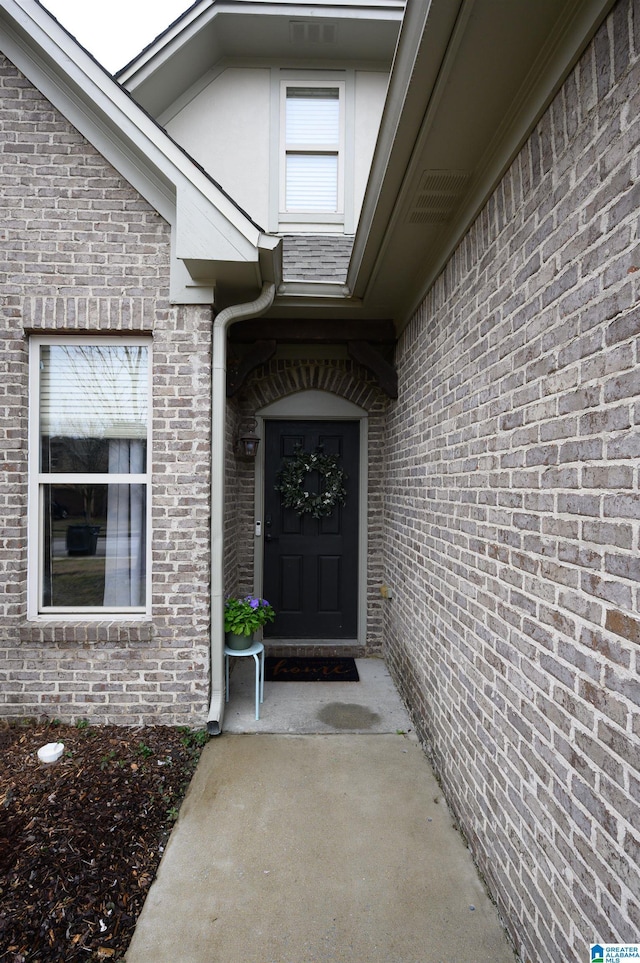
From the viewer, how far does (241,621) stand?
3.62 metres

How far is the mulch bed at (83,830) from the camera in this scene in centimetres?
193

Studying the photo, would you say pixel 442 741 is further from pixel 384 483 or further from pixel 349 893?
pixel 384 483

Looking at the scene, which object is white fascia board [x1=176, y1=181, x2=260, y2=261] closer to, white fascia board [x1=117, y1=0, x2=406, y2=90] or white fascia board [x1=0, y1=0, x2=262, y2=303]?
white fascia board [x1=0, y1=0, x2=262, y2=303]

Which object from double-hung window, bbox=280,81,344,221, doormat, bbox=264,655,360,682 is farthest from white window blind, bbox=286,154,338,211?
doormat, bbox=264,655,360,682

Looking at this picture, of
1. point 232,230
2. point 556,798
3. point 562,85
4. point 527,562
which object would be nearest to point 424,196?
point 562,85

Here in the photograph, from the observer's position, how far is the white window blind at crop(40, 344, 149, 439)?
3.49m

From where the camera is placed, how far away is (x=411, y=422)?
3.80 metres

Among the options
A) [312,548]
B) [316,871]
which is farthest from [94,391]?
[316,871]

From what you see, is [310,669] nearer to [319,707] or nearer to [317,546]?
[319,707]

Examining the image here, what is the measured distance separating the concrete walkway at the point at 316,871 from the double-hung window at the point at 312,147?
4.52 meters

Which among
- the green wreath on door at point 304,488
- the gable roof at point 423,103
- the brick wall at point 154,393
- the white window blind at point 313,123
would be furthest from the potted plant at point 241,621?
the white window blind at point 313,123

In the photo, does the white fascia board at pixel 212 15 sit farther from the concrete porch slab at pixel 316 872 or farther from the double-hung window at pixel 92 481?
the concrete porch slab at pixel 316 872

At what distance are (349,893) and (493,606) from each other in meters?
1.32

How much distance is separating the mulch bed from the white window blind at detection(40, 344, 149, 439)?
194cm
